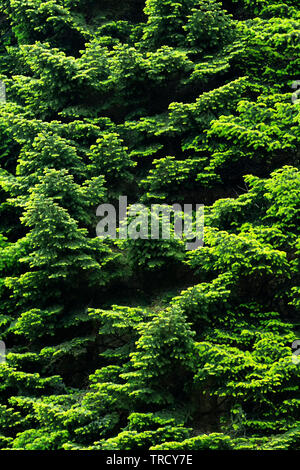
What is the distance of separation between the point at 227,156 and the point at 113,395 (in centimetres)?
424

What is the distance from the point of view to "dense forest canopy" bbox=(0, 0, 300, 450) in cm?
710

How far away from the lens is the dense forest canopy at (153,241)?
7.10 meters

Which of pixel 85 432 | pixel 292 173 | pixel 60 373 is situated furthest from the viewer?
pixel 60 373

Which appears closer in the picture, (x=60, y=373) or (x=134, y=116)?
(x=60, y=373)

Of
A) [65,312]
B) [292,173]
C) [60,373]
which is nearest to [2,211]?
[65,312]

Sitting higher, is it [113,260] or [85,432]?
[113,260]

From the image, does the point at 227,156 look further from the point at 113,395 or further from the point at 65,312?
the point at 113,395

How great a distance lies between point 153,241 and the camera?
8.23 m

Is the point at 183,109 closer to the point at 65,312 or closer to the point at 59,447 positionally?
the point at 65,312

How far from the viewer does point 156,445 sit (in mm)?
6395

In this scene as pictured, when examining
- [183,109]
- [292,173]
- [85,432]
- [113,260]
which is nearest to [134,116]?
[183,109]

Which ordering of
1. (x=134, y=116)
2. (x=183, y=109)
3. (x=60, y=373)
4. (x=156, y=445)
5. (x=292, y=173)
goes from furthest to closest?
(x=134, y=116)
(x=183, y=109)
(x=60, y=373)
(x=292, y=173)
(x=156, y=445)
